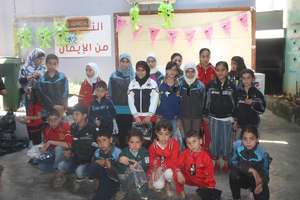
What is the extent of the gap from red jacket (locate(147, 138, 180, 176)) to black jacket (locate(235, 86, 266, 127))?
1.09m

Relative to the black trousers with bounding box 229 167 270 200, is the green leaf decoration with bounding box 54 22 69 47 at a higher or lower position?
higher

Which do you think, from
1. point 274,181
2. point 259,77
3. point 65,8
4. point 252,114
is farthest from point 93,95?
point 65,8

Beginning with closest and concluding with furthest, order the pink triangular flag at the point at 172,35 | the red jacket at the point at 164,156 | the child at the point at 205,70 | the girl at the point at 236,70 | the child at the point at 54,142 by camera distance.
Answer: the red jacket at the point at 164,156 < the child at the point at 54,142 < the girl at the point at 236,70 < the child at the point at 205,70 < the pink triangular flag at the point at 172,35

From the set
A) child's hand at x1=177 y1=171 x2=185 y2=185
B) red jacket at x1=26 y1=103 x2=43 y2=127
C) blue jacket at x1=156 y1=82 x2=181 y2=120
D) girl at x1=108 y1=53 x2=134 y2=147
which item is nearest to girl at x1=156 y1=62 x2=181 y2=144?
blue jacket at x1=156 y1=82 x2=181 y2=120

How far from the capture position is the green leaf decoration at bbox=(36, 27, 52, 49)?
1054 cm

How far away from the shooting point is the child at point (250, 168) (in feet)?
12.2

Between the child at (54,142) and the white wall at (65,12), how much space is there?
5442 millimetres

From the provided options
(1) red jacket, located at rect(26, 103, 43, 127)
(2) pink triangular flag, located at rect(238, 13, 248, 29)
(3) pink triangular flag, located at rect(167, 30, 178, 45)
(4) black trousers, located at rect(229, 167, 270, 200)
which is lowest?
(4) black trousers, located at rect(229, 167, 270, 200)

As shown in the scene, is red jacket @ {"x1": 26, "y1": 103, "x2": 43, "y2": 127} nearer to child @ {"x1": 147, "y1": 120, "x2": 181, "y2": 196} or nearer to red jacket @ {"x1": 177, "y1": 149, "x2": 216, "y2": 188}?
child @ {"x1": 147, "y1": 120, "x2": 181, "y2": 196}

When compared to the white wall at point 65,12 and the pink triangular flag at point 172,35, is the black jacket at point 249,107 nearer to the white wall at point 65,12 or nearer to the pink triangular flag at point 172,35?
the pink triangular flag at point 172,35

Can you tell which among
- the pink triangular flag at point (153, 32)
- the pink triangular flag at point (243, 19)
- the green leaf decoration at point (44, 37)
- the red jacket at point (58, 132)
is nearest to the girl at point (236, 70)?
the red jacket at point (58, 132)

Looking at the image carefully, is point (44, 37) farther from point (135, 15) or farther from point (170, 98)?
point (170, 98)

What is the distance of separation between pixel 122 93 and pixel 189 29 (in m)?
4.54

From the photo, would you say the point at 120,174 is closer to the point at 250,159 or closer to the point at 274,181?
the point at 250,159
